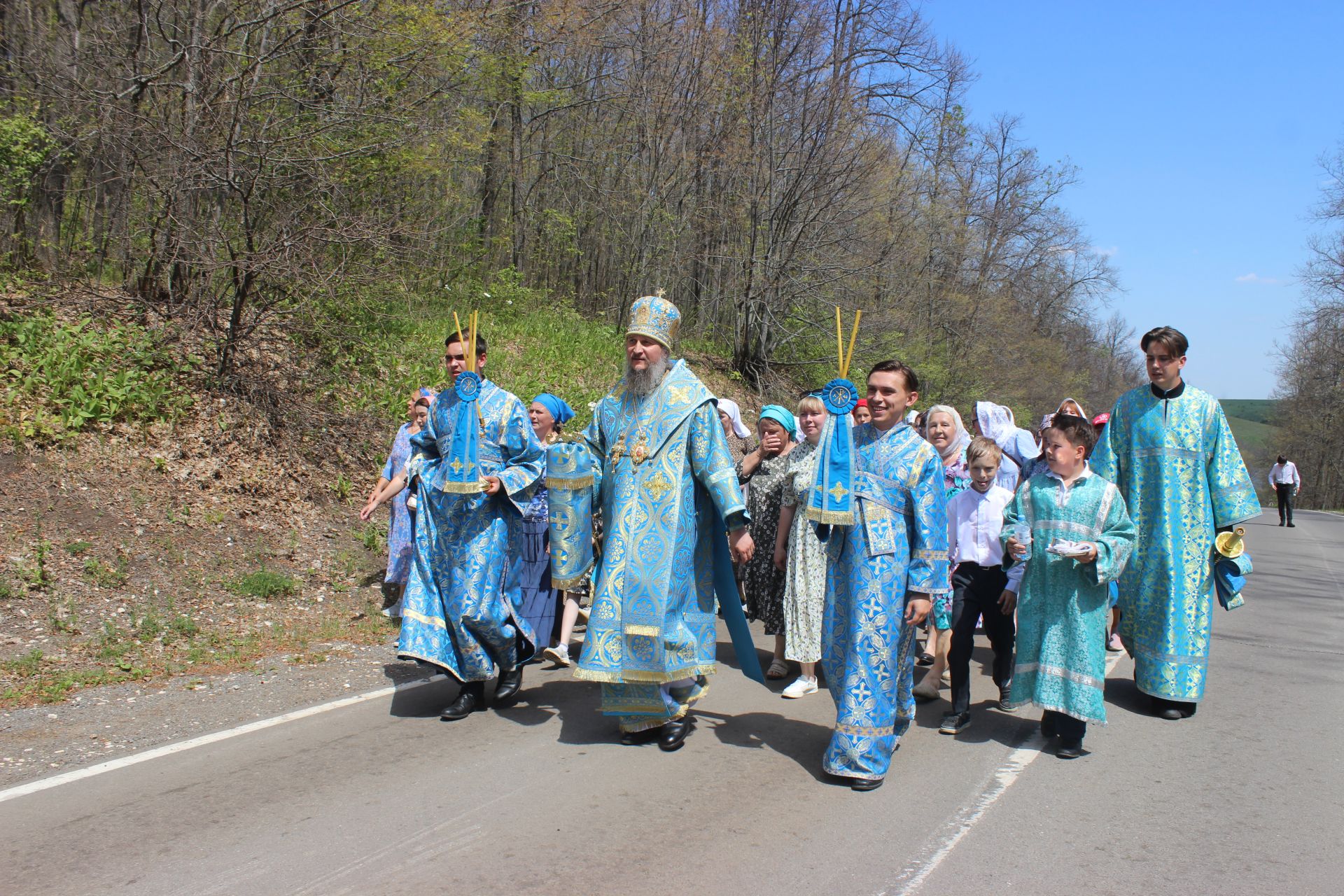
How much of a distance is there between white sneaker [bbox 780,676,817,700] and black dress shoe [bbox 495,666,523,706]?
1.66 m

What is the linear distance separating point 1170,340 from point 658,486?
129 inches

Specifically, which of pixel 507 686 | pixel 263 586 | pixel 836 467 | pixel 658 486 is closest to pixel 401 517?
pixel 263 586

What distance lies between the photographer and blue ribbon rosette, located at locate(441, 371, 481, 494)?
570 centimetres

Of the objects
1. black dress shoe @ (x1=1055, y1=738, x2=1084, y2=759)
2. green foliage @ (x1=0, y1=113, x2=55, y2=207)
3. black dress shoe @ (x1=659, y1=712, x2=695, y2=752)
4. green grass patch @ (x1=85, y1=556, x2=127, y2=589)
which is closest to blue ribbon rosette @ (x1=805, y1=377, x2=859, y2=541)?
black dress shoe @ (x1=659, y1=712, x2=695, y2=752)

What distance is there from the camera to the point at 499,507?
5.95 meters

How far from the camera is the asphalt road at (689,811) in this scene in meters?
3.74

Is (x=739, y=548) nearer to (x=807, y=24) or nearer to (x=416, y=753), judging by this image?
(x=416, y=753)

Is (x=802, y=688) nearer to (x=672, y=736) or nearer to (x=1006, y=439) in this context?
(x=672, y=736)

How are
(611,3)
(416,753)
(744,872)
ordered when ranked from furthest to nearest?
(611,3)
(416,753)
(744,872)

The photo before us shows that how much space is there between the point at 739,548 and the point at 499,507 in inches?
61.7

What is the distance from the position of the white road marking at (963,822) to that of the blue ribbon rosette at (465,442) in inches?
117

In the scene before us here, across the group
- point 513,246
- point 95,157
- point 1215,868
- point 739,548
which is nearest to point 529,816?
point 739,548

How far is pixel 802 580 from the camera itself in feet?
21.5

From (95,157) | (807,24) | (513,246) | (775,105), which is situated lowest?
(95,157)
